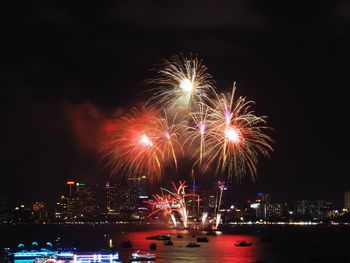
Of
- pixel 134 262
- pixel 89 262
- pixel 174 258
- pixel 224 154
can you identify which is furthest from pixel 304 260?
pixel 224 154

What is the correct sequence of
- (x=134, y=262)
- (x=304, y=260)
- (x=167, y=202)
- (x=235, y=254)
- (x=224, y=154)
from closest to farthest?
(x=224, y=154), (x=134, y=262), (x=167, y=202), (x=304, y=260), (x=235, y=254)

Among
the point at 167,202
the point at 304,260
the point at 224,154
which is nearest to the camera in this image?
the point at 224,154

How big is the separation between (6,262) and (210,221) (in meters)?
146

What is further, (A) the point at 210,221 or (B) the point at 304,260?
(A) the point at 210,221

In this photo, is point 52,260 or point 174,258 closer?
point 52,260

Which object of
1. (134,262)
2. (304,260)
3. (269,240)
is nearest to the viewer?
(134,262)

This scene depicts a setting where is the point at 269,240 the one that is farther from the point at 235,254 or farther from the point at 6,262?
the point at 6,262

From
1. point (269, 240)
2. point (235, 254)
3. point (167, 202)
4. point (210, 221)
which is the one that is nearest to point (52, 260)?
point (167, 202)

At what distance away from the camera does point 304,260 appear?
64.2 m

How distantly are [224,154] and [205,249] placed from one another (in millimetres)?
40731

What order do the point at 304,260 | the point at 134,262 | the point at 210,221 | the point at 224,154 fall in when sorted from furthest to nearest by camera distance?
1. the point at 210,221
2. the point at 304,260
3. the point at 134,262
4. the point at 224,154

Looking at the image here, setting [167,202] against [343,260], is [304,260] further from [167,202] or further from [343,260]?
[167,202]

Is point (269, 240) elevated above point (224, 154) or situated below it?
below

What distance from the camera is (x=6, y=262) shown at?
55.4 metres
